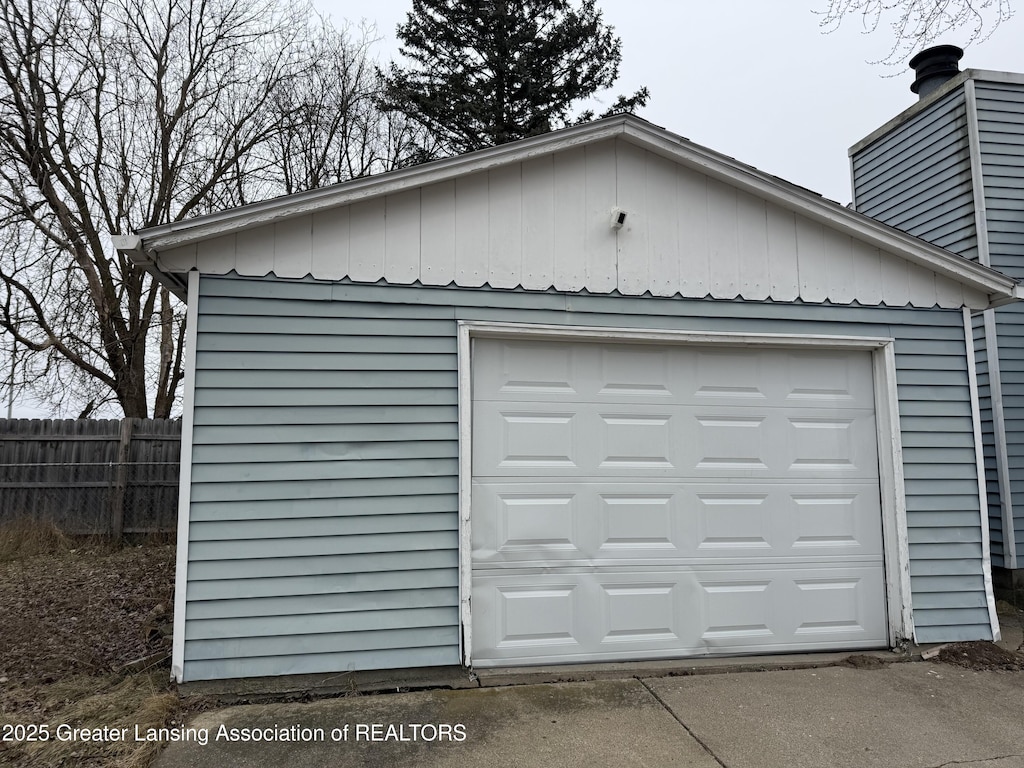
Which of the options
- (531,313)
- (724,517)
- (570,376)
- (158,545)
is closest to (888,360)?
(724,517)

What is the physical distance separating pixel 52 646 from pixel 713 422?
4947 mm

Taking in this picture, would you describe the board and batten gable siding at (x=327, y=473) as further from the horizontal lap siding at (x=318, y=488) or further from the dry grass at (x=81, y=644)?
the dry grass at (x=81, y=644)

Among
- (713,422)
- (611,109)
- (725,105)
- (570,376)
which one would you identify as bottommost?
(713,422)

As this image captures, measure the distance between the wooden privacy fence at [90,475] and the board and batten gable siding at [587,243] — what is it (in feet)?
20.5

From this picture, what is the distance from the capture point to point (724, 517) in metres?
4.54

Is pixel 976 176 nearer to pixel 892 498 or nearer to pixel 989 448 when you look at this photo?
pixel 989 448

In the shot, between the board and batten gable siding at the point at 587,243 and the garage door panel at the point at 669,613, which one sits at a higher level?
the board and batten gable siding at the point at 587,243

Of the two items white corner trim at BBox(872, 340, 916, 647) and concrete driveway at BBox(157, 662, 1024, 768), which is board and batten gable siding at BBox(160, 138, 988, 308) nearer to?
white corner trim at BBox(872, 340, 916, 647)

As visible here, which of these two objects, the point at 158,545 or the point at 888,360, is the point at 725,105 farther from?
the point at 158,545

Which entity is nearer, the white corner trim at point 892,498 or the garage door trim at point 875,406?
the garage door trim at point 875,406

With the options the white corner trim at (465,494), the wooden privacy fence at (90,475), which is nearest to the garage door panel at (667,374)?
the white corner trim at (465,494)

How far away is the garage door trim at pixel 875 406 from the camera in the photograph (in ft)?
13.4

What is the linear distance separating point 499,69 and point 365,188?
36.0ft

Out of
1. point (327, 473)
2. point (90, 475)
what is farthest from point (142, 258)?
point (90, 475)
